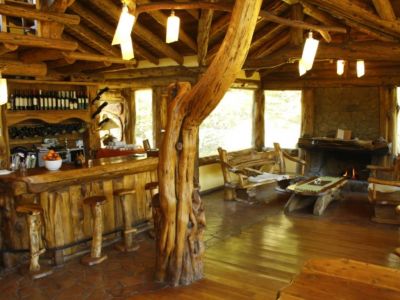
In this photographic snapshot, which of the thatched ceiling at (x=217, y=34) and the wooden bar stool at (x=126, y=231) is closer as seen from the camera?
the wooden bar stool at (x=126, y=231)

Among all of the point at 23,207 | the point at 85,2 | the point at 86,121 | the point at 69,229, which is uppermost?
the point at 85,2

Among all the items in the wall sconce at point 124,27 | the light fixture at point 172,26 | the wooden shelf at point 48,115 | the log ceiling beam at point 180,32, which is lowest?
the wooden shelf at point 48,115

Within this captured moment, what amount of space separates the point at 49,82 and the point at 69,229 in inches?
139

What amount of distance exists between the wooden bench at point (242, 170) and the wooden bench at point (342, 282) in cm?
449

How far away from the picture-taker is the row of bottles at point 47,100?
6590mm

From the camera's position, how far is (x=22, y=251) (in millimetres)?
4457

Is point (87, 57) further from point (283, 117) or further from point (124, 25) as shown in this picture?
point (283, 117)

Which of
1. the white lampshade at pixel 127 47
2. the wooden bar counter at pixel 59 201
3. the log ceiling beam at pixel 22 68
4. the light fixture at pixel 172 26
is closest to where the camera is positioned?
the white lampshade at pixel 127 47

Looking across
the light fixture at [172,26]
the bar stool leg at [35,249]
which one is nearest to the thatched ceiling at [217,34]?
the light fixture at [172,26]

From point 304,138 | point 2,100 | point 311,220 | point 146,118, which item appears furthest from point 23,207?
point 304,138

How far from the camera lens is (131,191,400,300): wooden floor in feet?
12.1

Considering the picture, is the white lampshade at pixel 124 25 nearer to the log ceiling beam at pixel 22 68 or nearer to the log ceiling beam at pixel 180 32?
the log ceiling beam at pixel 180 32

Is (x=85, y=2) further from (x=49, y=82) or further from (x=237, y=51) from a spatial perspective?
(x=237, y=51)

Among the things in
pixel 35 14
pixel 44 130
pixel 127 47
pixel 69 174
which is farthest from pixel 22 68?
pixel 127 47
